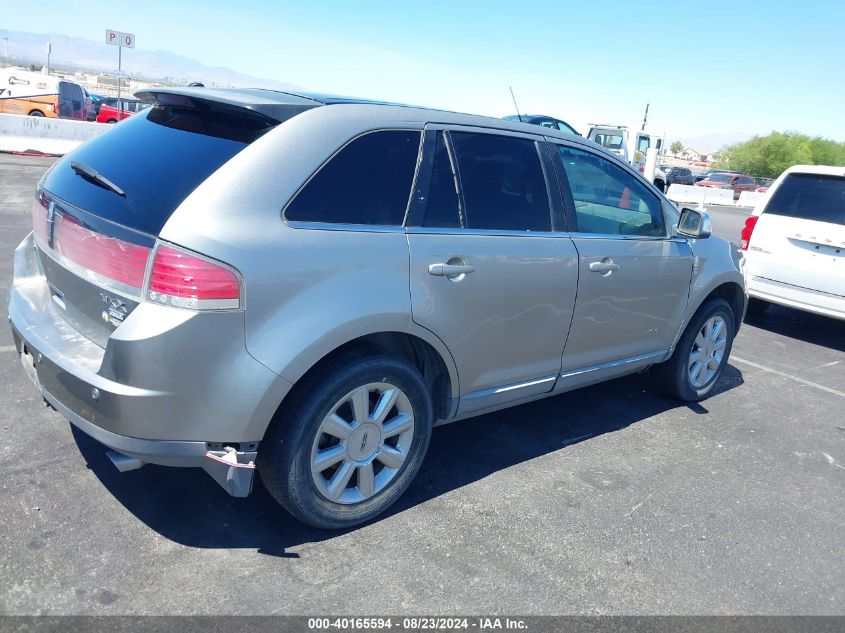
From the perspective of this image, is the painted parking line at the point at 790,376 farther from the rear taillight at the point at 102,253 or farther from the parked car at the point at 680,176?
the parked car at the point at 680,176

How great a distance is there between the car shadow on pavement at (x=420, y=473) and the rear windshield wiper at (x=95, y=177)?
53.2 inches

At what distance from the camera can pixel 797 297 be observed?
7.03m

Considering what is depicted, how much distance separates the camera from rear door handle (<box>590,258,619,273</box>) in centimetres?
382

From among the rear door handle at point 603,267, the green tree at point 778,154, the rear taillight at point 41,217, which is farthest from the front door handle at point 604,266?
the green tree at point 778,154

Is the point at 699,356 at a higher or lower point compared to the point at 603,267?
lower

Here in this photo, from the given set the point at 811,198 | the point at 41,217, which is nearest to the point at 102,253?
the point at 41,217

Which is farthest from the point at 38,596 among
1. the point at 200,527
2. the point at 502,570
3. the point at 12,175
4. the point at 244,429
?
the point at 12,175

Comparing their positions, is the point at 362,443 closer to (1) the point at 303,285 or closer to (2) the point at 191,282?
(1) the point at 303,285

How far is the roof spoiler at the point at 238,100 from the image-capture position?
2865 mm

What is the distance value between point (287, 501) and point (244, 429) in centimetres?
42

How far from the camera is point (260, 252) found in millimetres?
2570

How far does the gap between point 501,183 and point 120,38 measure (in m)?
27.8

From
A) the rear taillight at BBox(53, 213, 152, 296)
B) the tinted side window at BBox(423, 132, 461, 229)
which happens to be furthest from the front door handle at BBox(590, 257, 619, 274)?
the rear taillight at BBox(53, 213, 152, 296)

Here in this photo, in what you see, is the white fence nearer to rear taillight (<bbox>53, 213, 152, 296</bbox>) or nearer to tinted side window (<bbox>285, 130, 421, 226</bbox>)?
rear taillight (<bbox>53, 213, 152, 296</bbox>)
